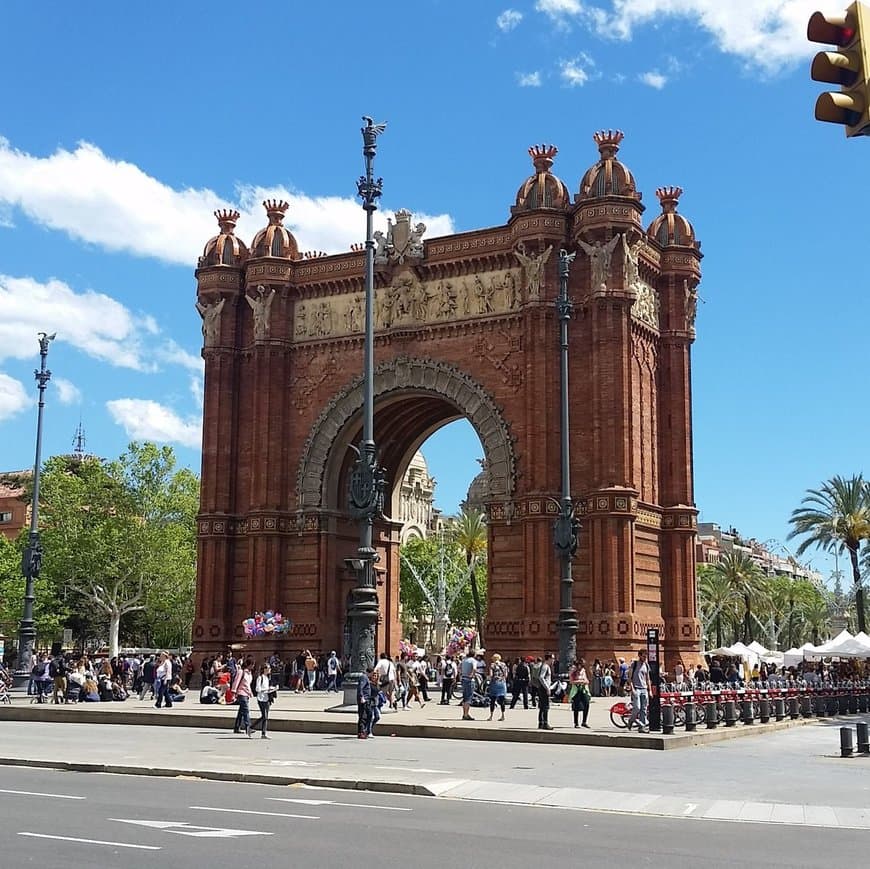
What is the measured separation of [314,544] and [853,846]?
3890cm

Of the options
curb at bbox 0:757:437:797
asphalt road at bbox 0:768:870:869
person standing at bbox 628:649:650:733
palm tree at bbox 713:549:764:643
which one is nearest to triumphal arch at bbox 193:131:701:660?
person standing at bbox 628:649:650:733

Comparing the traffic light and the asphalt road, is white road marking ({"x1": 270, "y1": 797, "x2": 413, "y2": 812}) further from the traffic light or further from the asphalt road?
the traffic light

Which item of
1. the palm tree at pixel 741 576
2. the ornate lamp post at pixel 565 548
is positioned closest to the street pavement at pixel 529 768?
the ornate lamp post at pixel 565 548

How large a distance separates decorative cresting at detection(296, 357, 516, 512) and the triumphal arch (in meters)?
0.08

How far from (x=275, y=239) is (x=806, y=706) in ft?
96.4

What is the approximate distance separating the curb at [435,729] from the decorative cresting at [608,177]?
67.9 feet

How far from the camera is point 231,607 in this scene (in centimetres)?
5144

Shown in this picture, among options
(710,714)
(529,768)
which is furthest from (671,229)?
(529,768)

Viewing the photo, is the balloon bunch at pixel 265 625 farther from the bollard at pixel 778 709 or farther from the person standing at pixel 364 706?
the person standing at pixel 364 706

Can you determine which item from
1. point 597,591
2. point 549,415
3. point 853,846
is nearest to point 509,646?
point 597,591

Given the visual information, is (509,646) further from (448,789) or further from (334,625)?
(448,789)

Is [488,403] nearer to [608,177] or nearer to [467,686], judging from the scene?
[608,177]

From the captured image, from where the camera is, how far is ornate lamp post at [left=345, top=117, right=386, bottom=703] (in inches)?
1172

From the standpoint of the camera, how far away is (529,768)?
20328 millimetres
